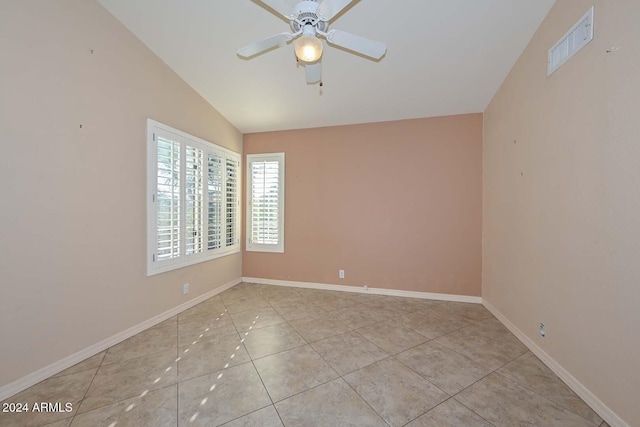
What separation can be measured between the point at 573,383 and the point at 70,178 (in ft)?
13.9

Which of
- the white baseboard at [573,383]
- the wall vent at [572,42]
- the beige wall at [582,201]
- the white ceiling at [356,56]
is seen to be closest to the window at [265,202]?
the white ceiling at [356,56]

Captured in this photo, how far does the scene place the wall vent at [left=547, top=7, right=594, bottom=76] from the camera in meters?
1.78

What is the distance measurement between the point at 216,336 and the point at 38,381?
1270mm

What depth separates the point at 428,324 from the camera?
2.98 metres

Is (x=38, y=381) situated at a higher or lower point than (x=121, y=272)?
lower

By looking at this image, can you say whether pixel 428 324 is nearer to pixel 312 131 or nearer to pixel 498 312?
pixel 498 312

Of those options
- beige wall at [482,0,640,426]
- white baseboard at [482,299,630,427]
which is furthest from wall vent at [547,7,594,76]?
white baseboard at [482,299,630,427]

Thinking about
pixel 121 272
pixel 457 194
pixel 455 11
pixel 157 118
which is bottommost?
pixel 121 272

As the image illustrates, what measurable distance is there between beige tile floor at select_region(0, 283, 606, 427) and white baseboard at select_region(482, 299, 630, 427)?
5cm

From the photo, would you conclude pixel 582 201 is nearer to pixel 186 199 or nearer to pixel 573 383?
pixel 573 383

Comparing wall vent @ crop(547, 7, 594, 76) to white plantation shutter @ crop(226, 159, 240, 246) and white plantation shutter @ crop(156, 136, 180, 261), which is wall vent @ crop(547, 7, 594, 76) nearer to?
white plantation shutter @ crop(156, 136, 180, 261)

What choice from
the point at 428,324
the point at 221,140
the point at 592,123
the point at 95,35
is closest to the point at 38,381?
the point at 95,35

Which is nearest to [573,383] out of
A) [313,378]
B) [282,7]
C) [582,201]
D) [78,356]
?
[582,201]

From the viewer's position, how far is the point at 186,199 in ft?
10.8
